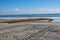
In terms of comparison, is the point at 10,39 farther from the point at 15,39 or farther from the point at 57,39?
the point at 57,39

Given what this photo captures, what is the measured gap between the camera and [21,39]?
6.14 m

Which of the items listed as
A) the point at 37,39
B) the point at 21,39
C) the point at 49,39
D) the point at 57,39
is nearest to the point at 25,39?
the point at 21,39

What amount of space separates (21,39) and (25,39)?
20cm

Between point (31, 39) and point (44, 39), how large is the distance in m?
0.65

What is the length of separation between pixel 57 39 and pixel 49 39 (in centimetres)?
40

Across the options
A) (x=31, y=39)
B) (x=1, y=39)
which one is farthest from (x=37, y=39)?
(x=1, y=39)

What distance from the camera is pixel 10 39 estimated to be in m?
6.21

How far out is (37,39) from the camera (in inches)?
242

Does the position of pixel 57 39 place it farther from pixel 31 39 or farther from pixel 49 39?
pixel 31 39

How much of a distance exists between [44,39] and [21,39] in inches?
45.4

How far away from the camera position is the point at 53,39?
6.11 meters

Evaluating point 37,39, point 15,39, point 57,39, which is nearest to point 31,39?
point 37,39

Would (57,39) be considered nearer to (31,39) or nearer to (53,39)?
(53,39)

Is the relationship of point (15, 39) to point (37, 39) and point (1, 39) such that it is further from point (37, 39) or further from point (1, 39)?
point (37, 39)
